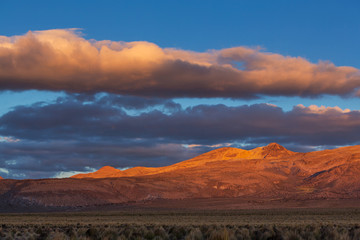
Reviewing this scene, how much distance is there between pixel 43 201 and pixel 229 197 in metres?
57.7

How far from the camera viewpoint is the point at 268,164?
196 metres

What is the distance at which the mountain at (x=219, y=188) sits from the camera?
135 meters

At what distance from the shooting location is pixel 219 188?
162 meters

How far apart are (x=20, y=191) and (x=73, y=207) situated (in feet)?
69.0

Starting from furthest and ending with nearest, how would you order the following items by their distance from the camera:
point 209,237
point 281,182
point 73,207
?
1. point 281,182
2. point 73,207
3. point 209,237

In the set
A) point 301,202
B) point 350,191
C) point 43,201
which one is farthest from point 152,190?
point 350,191

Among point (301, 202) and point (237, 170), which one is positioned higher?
point (237, 170)

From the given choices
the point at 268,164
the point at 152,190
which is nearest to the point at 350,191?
the point at 268,164

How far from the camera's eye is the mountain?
13500 centimetres

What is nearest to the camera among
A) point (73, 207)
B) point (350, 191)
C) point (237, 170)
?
point (73, 207)

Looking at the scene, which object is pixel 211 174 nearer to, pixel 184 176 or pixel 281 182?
pixel 184 176

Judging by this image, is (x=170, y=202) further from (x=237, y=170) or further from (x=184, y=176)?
(x=237, y=170)

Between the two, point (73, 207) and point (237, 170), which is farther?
point (237, 170)

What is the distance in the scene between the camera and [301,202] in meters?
130
